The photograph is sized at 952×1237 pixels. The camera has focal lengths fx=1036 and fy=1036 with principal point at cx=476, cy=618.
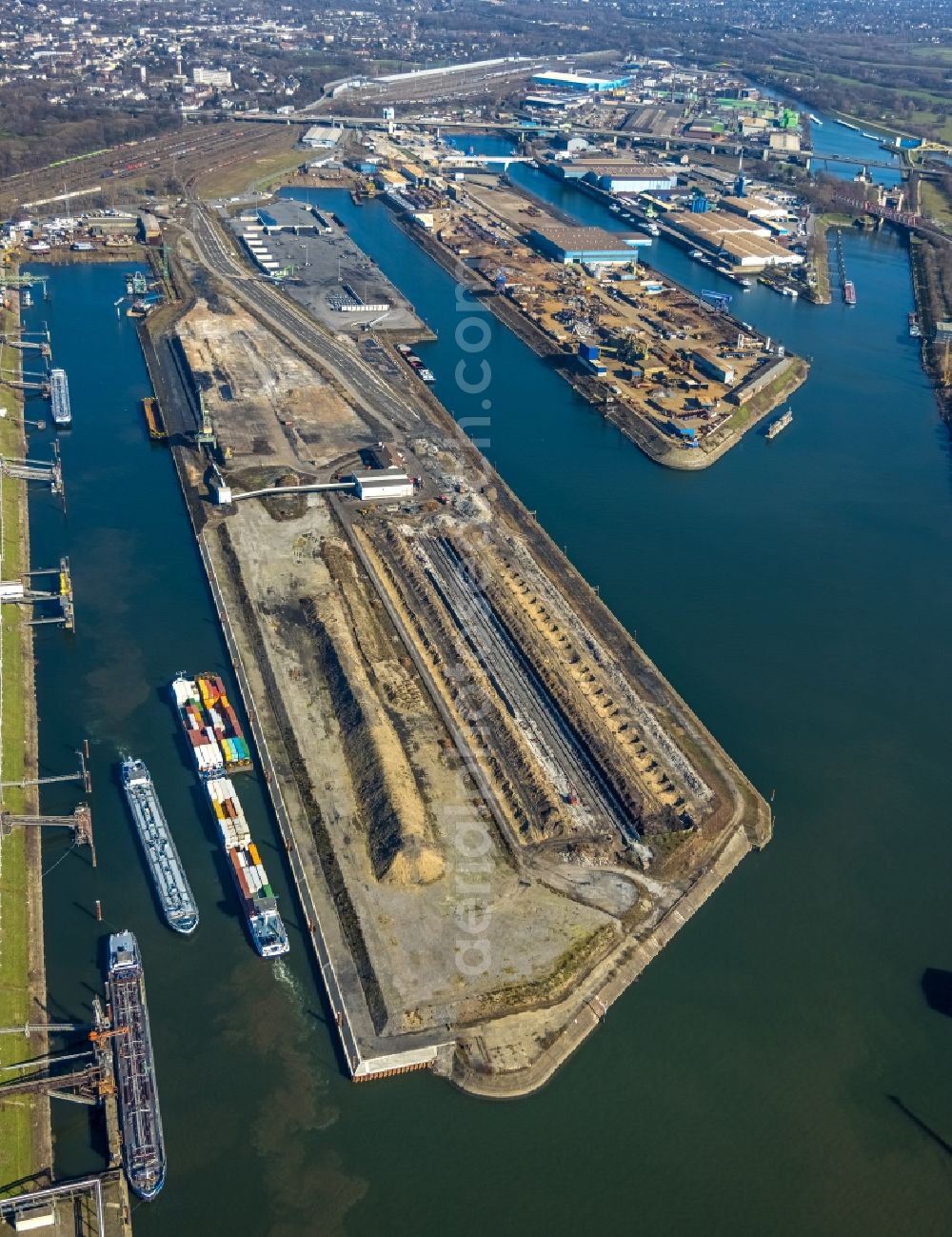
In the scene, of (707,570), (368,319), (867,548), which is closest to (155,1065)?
(707,570)

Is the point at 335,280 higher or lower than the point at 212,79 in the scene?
lower

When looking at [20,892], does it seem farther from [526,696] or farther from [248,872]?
[526,696]

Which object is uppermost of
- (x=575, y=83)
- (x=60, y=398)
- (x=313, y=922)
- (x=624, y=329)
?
(x=575, y=83)

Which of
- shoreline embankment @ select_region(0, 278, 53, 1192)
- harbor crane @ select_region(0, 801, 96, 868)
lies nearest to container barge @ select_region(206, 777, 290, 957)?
harbor crane @ select_region(0, 801, 96, 868)

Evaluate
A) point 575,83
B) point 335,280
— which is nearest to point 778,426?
point 335,280

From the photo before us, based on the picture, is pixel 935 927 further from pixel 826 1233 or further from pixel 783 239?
pixel 783 239

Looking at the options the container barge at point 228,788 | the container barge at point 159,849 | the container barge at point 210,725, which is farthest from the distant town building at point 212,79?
the container barge at point 159,849

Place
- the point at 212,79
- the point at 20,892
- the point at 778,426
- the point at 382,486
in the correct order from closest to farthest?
the point at 20,892 < the point at 382,486 < the point at 778,426 < the point at 212,79
